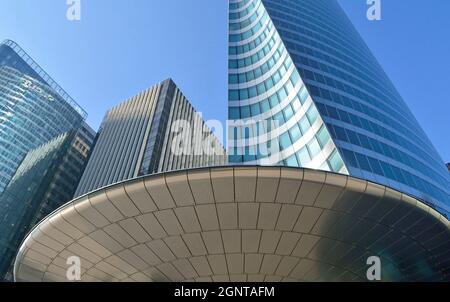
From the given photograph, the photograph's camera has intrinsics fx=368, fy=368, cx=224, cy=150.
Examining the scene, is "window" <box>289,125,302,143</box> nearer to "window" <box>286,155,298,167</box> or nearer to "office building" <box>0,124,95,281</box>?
"window" <box>286,155,298,167</box>

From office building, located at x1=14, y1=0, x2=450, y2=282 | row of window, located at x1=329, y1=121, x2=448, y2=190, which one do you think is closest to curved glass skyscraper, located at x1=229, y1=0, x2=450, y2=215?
row of window, located at x1=329, y1=121, x2=448, y2=190

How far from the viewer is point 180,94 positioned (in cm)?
10675

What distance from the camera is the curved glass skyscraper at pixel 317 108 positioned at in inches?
1203

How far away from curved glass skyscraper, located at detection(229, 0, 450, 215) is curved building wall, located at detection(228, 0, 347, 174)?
9 centimetres

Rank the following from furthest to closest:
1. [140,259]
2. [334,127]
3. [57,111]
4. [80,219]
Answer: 1. [57,111]
2. [334,127]
3. [140,259]
4. [80,219]

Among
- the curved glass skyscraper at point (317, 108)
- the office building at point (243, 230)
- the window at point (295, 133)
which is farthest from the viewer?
the window at point (295, 133)

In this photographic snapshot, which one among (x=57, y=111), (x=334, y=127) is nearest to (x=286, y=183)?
(x=334, y=127)

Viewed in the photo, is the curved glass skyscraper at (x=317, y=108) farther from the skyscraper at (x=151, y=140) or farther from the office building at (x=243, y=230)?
the skyscraper at (x=151, y=140)

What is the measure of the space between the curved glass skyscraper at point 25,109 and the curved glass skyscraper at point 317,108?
250 ft

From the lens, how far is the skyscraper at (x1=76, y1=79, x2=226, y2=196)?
271 ft

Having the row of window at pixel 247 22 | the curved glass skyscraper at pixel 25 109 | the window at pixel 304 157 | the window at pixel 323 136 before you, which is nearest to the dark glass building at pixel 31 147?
the curved glass skyscraper at pixel 25 109
